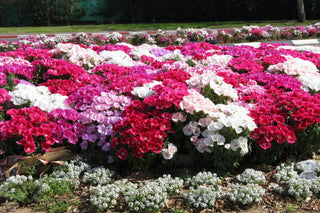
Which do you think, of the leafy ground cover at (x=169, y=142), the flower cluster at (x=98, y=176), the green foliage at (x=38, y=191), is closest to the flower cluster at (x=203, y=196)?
the leafy ground cover at (x=169, y=142)

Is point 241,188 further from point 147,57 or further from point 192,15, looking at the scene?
point 192,15

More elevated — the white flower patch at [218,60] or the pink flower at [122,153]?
the white flower patch at [218,60]

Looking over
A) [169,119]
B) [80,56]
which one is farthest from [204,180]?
[80,56]

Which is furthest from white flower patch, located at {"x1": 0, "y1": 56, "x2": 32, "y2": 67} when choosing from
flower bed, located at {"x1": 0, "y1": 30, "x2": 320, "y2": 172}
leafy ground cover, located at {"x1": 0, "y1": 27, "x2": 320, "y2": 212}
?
leafy ground cover, located at {"x1": 0, "y1": 27, "x2": 320, "y2": 212}

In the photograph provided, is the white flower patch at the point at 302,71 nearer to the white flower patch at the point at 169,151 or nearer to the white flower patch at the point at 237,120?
the white flower patch at the point at 237,120

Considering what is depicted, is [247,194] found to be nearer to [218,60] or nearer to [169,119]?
[169,119]

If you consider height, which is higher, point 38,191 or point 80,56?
point 80,56

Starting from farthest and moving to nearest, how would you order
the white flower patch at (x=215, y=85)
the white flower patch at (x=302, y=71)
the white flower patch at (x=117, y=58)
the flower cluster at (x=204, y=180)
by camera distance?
the white flower patch at (x=117, y=58), the white flower patch at (x=302, y=71), the white flower patch at (x=215, y=85), the flower cluster at (x=204, y=180)

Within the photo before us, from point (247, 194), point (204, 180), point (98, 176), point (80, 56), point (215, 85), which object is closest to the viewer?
point (247, 194)

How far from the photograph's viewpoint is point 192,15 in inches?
1030

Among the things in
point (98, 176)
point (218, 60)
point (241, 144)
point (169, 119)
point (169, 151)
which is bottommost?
point (98, 176)

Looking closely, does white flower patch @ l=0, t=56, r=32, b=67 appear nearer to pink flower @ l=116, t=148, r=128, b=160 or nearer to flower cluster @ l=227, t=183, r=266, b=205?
pink flower @ l=116, t=148, r=128, b=160

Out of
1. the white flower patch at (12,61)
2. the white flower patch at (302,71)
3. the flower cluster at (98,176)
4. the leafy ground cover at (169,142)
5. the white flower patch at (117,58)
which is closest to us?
the leafy ground cover at (169,142)

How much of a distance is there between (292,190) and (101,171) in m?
2.00
